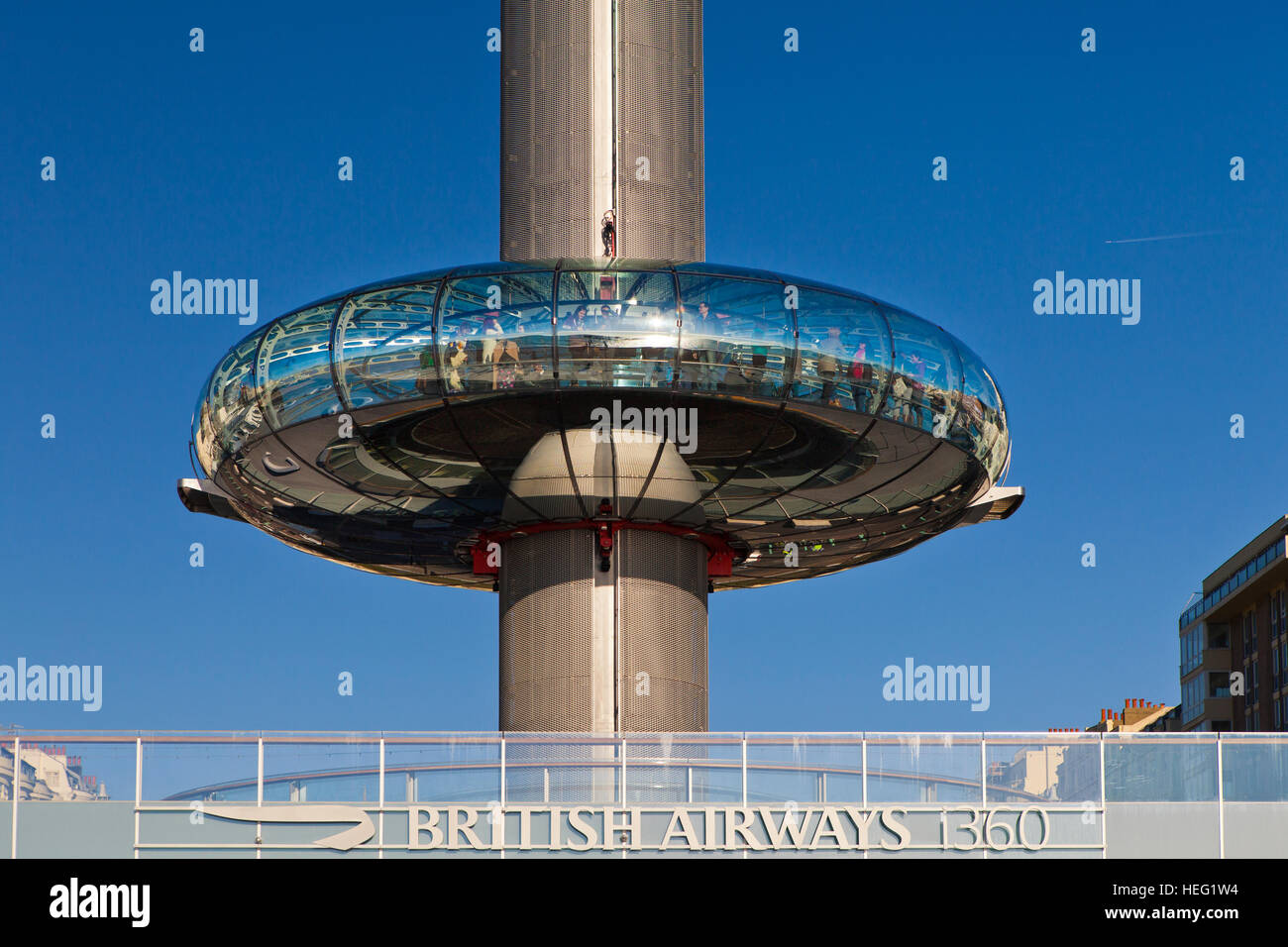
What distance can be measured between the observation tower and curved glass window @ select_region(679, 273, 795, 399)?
4cm

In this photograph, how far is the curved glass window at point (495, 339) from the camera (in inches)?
1319

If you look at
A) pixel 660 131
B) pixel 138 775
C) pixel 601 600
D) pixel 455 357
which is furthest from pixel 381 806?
pixel 660 131

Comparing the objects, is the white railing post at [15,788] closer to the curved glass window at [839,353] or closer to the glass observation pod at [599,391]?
the glass observation pod at [599,391]

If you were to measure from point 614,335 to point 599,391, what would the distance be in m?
1.03

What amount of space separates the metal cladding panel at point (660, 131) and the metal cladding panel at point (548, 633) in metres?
5.58

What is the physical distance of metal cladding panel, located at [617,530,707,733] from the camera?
118 feet

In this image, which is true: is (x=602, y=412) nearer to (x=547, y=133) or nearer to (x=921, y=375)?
(x=921, y=375)

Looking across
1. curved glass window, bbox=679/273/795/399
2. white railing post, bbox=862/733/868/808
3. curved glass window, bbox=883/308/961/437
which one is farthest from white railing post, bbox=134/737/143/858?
curved glass window, bbox=883/308/961/437

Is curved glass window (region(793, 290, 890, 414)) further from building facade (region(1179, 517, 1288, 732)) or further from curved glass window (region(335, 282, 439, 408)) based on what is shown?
building facade (region(1179, 517, 1288, 732))

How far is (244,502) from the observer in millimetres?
39781

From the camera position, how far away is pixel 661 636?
36719 millimetres
